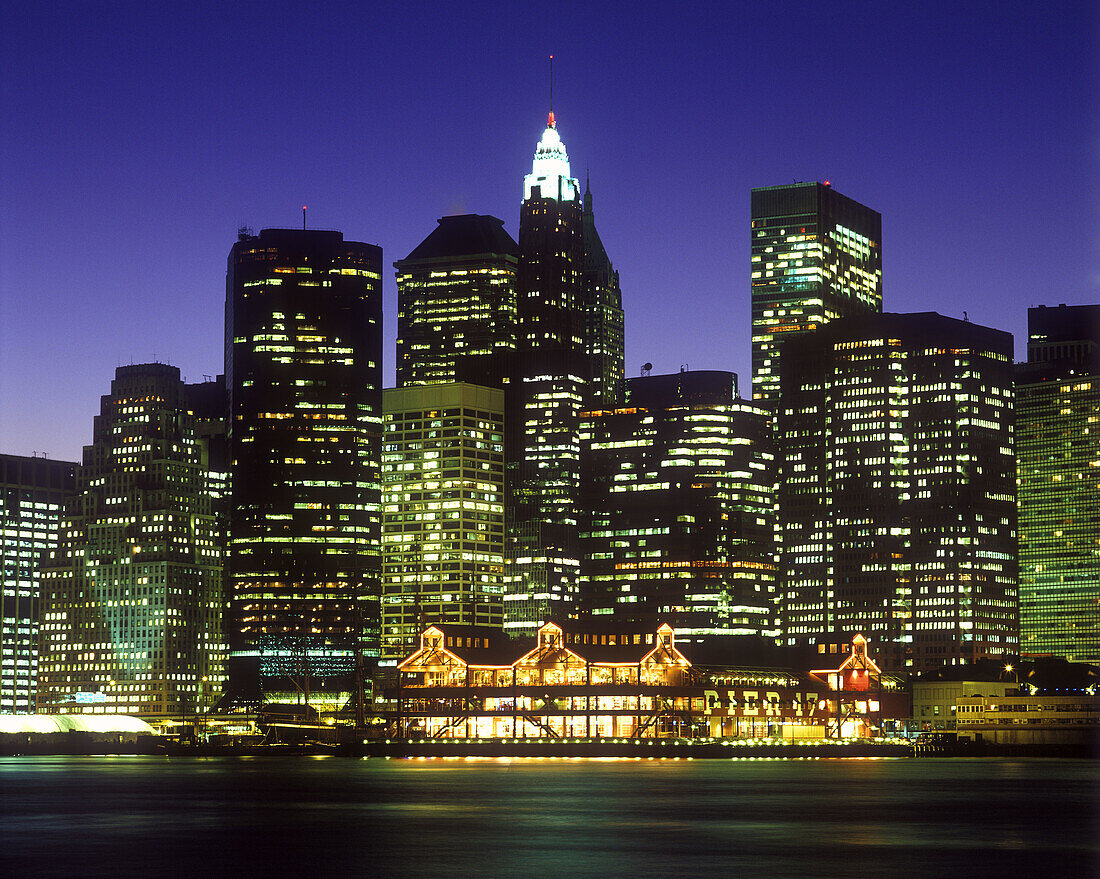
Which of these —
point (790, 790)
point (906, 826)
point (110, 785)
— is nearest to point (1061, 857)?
point (906, 826)

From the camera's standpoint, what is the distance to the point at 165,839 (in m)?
78.7

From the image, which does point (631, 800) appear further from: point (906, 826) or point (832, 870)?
point (832, 870)

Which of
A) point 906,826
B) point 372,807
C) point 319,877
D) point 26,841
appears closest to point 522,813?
point 372,807

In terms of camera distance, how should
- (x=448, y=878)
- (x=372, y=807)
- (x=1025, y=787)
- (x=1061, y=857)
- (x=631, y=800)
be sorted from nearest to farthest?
(x=448, y=878), (x=1061, y=857), (x=372, y=807), (x=631, y=800), (x=1025, y=787)

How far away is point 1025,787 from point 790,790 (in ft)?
72.6

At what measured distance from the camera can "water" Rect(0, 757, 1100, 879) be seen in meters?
66.2

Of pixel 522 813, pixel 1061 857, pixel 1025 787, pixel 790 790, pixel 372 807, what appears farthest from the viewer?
pixel 1025 787

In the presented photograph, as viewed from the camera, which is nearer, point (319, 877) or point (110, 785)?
point (319, 877)

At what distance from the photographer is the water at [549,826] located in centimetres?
6625

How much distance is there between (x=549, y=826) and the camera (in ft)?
280

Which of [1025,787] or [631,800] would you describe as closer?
[631,800]

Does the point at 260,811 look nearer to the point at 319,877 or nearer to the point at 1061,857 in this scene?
the point at 319,877

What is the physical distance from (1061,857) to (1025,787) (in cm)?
6876

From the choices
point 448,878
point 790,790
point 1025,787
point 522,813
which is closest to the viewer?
point 448,878
